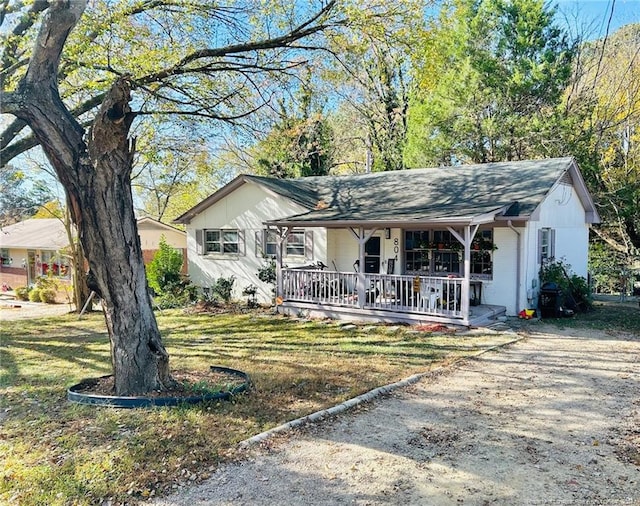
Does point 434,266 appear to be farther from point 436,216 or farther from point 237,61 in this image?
point 237,61

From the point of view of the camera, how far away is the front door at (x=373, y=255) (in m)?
15.0

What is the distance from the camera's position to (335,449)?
4.76 meters

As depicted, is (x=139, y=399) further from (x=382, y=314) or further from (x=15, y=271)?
(x=15, y=271)

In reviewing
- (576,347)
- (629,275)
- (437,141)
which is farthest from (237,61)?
(629,275)

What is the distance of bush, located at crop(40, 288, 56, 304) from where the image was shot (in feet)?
76.1

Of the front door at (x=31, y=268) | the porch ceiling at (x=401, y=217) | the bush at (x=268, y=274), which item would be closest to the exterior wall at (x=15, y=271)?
the front door at (x=31, y=268)

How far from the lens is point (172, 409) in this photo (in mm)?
5711

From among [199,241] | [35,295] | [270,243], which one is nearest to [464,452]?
[270,243]

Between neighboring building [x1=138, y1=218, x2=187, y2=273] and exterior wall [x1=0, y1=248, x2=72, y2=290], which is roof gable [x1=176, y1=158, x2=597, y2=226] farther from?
exterior wall [x1=0, y1=248, x2=72, y2=290]

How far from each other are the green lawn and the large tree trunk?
809mm

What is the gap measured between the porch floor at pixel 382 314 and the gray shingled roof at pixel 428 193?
2.36 meters

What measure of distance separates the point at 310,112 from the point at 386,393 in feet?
36.8

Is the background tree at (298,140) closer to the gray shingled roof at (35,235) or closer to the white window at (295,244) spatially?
the white window at (295,244)

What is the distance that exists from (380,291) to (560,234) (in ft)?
20.6
